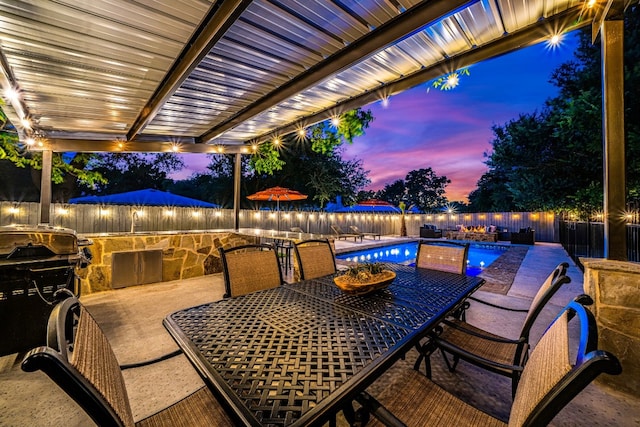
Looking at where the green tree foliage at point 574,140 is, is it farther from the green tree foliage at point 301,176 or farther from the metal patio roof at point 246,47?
the green tree foliage at point 301,176

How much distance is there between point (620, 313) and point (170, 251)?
623cm

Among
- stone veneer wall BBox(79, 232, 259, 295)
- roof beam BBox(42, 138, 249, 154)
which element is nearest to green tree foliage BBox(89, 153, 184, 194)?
roof beam BBox(42, 138, 249, 154)

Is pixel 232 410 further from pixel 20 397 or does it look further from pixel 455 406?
pixel 20 397

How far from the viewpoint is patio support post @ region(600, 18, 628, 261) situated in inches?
88.9

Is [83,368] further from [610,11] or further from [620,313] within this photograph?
[610,11]

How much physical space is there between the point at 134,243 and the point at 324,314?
4.57 m

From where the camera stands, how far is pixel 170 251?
515 cm

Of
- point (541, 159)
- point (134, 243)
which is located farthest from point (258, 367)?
point (541, 159)

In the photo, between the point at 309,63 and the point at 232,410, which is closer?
the point at 232,410

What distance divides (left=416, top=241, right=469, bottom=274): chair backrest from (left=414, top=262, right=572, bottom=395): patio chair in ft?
2.78

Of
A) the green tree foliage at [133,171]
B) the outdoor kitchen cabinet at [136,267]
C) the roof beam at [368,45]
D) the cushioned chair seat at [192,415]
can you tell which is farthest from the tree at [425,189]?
the cushioned chair seat at [192,415]

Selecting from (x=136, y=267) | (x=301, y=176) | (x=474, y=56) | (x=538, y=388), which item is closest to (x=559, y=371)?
(x=538, y=388)

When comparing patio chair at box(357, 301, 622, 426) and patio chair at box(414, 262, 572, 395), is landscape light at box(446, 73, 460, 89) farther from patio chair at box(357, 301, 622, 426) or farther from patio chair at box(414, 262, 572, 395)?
patio chair at box(357, 301, 622, 426)

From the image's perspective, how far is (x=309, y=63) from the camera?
290 cm
